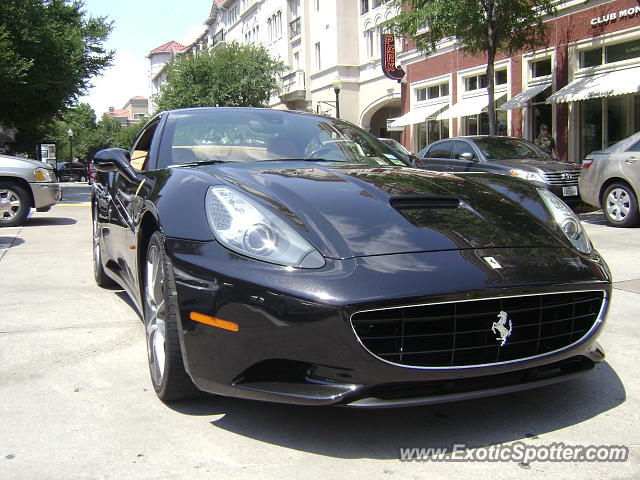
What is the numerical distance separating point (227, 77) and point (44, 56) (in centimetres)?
1822

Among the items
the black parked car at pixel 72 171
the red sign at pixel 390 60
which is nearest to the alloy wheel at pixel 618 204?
the red sign at pixel 390 60

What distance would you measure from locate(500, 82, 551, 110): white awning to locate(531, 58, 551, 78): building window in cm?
39

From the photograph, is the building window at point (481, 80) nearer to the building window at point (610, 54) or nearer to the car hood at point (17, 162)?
the building window at point (610, 54)

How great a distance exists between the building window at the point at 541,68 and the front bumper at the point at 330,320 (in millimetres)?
19401

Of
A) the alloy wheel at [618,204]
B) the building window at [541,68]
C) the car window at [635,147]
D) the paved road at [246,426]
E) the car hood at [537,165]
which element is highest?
the building window at [541,68]

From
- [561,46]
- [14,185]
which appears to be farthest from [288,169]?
[561,46]

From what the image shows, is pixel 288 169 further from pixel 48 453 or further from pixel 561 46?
pixel 561 46

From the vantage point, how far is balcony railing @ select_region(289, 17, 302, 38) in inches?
1596

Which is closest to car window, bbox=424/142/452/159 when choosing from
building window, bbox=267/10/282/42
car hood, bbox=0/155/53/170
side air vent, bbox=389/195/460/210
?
car hood, bbox=0/155/53/170

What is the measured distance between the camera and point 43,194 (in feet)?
35.1

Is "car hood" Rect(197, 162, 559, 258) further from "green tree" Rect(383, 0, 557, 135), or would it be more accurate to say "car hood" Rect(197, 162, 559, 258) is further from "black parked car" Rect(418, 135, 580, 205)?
"green tree" Rect(383, 0, 557, 135)

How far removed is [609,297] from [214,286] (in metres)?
1.62

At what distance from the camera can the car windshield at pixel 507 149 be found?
11805 mm

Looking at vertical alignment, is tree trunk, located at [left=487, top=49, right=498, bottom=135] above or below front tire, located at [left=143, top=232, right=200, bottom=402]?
above
